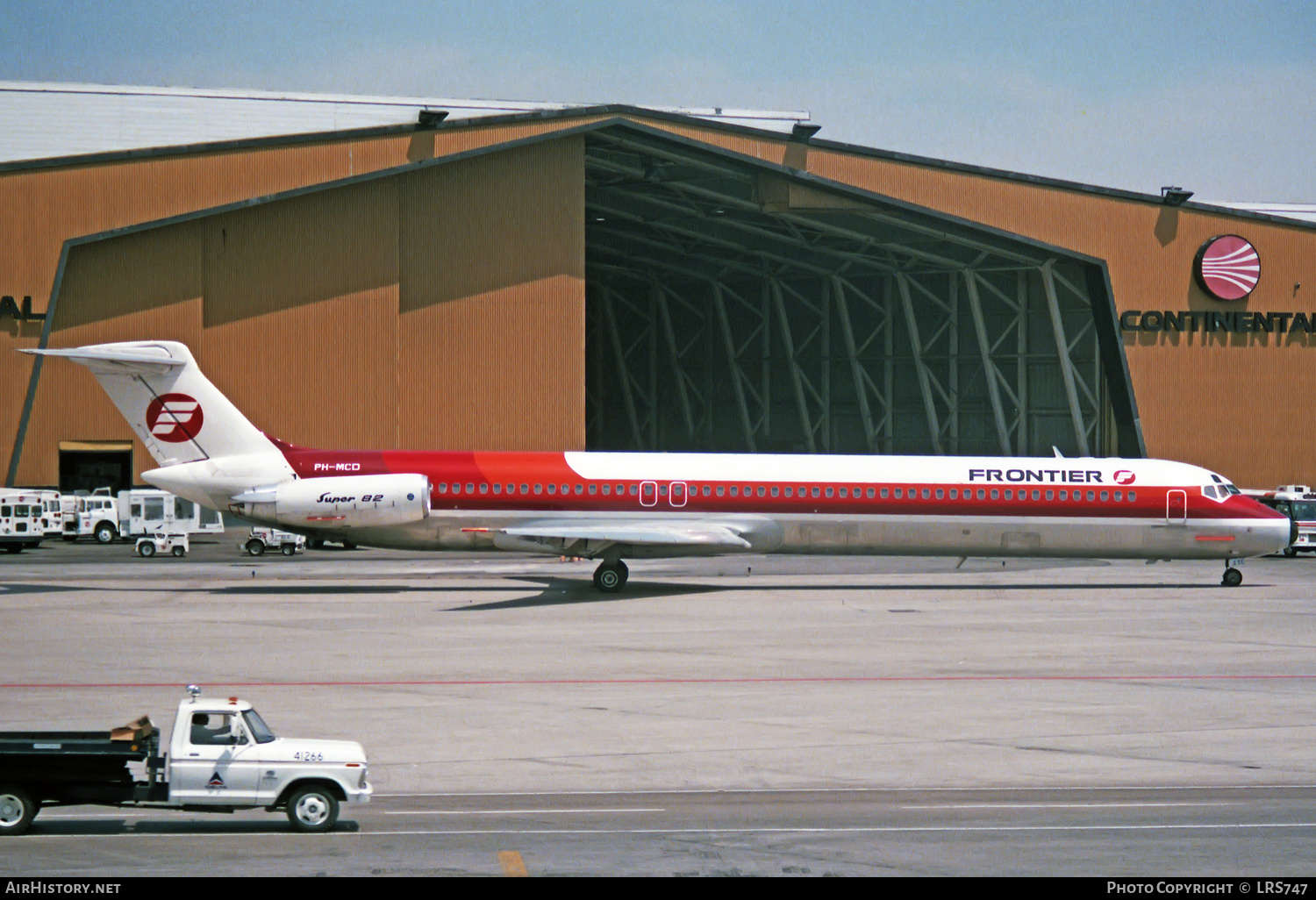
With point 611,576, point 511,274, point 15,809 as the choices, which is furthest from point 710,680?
point 511,274

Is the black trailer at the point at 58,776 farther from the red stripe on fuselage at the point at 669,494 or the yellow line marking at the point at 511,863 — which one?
the red stripe on fuselage at the point at 669,494

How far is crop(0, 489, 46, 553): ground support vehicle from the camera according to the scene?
47.3m

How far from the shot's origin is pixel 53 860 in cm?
1025

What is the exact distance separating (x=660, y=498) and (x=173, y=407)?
454 inches

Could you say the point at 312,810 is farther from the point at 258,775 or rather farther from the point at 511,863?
the point at 511,863

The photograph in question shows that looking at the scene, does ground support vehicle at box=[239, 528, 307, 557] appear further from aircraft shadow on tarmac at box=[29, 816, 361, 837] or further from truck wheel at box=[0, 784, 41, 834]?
truck wheel at box=[0, 784, 41, 834]

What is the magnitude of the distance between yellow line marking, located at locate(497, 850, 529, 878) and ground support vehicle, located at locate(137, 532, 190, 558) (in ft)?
126

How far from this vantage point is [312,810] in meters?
11.4

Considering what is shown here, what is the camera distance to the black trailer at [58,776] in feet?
36.3

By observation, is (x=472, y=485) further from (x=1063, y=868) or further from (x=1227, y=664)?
(x=1063, y=868)

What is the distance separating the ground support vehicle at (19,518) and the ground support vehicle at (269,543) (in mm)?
7284

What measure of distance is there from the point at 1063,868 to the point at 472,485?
24.8 meters

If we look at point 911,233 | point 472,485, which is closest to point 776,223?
point 911,233

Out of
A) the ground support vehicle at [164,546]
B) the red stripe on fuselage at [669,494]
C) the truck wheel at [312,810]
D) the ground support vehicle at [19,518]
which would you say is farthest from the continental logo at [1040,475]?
the ground support vehicle at [19,518]
